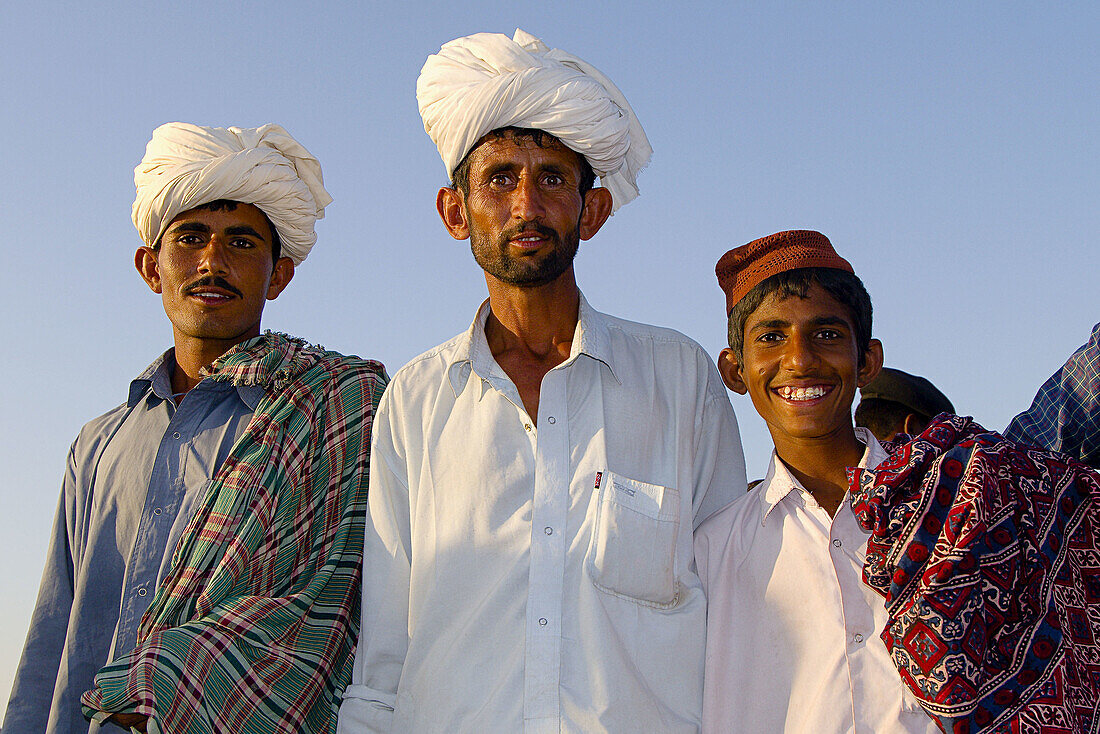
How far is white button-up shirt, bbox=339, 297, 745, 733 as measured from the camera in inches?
112

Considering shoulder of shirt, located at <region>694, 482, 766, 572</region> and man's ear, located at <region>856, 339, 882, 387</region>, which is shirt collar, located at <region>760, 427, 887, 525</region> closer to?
shoulder of shirt, located at <region>694, 482, 766, 572</region>

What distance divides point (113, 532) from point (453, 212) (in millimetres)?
1608

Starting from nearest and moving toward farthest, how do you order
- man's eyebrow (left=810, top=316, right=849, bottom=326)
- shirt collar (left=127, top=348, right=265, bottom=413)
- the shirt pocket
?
1. the shirt pocket
2. man's eyebrow (left=810, top=316, right=849, bottom=326)
3. shirt collar (left=127, top=348, right=265, bottom=413)

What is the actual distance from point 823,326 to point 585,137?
3.23 ft

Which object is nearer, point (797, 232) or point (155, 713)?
point (155, 713)

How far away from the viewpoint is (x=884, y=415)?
4762 mm

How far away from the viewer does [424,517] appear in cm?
315

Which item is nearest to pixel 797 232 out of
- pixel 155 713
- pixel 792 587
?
pixel 792 587

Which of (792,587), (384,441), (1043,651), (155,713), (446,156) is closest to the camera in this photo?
(1043,651)

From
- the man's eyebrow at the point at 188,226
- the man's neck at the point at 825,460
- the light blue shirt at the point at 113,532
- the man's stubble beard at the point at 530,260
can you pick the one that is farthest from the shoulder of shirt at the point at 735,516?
the man's eyebrow at the point at 188,226

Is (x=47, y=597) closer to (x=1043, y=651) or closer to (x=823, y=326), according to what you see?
(x=823, y=326)

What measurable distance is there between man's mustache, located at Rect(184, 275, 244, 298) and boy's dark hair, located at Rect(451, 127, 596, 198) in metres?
0.98

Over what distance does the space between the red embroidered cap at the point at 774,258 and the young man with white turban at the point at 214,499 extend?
1309 mm

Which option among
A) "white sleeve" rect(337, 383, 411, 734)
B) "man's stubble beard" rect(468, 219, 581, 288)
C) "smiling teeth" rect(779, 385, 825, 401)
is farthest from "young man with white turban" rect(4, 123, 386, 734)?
"smiling teeth" rect(779, 385, 825, 401)
